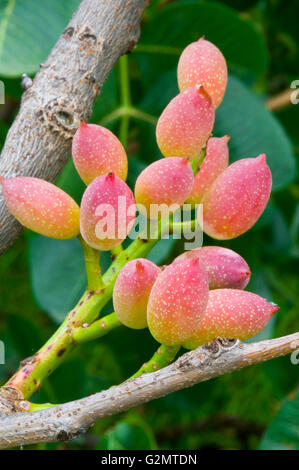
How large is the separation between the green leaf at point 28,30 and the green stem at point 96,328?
409 millimetres

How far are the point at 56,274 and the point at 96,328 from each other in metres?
0.51

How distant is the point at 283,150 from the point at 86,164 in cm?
59

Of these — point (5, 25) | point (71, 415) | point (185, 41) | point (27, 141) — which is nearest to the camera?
point (71, 415)

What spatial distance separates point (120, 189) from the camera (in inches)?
15.7

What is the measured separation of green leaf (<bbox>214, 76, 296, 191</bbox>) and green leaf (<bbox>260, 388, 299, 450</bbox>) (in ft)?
1.23

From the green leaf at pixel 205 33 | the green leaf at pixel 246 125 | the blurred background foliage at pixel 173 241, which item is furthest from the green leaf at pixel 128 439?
the green leaf at pixel 205 33

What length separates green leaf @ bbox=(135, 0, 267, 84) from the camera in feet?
3.04

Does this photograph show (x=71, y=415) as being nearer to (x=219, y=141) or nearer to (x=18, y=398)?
(x=18, y=398)

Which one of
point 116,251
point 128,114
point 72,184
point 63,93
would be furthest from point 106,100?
point 116,251

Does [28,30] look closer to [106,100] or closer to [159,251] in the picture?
[106,100]

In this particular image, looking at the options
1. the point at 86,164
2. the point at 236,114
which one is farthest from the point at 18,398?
the point at 236,114

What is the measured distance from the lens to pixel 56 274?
94cm

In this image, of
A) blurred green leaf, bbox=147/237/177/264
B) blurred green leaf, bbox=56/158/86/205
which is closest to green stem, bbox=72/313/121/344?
blurred green leaf, bbox=147/237/177/264

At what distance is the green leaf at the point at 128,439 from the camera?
814 mm
